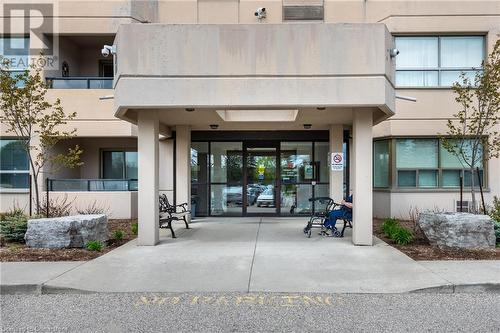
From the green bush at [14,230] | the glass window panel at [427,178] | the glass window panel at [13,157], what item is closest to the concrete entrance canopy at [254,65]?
the green bush at [14,230]

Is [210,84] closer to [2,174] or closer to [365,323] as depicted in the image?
[365,323]

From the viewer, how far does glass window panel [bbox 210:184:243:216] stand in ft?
51.2

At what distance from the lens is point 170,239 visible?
419 inches

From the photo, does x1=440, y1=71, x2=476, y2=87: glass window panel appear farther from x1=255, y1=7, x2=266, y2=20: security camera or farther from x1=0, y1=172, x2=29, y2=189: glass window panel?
x1=0, y1=172, x2=29, y2=189: glass window panel

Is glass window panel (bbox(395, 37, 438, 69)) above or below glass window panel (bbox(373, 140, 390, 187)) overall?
above

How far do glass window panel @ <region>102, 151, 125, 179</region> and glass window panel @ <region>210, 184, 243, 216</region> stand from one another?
13.4 feet

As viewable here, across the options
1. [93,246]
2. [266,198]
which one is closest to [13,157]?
[93,246]

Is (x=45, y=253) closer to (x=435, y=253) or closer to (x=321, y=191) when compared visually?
(x=435, y=253)

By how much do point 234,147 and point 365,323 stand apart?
11253 millimetres

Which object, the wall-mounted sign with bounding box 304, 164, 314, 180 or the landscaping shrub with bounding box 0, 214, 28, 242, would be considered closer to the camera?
the landscaping shrub with bounding box 0, 214, 28, 242

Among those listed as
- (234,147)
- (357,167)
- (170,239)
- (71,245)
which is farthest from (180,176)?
(357,167)

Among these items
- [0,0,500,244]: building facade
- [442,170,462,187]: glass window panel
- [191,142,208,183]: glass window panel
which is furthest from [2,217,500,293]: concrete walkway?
[442,170,462,187]: glass window panel

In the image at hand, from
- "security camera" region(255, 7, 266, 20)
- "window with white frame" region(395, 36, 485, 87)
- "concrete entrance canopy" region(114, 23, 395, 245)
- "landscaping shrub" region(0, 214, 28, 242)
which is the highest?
"security camera" region(255, 7, 266, 20)

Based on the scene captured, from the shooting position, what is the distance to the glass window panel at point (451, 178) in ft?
49.2
